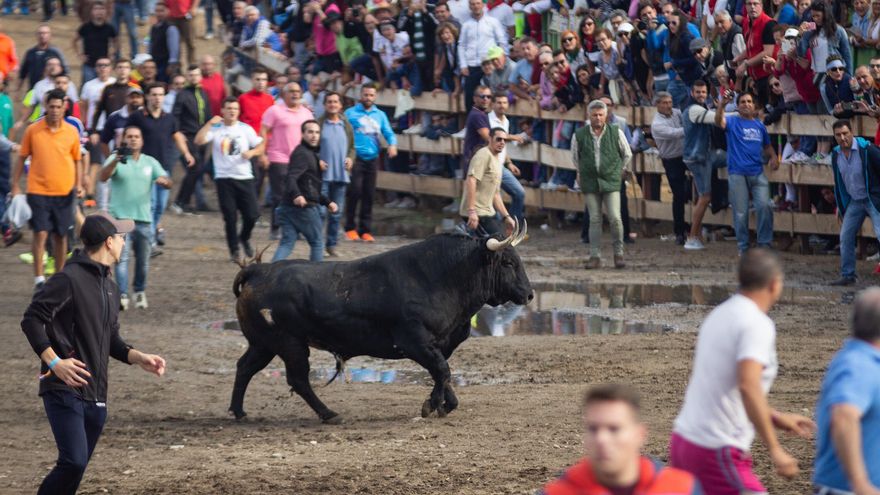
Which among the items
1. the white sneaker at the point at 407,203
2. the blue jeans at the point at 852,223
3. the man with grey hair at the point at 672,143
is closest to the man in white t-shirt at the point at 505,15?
the white sneaker at the point at 407,203

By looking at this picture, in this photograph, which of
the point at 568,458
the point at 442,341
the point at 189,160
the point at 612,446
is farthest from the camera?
the point at 189,160

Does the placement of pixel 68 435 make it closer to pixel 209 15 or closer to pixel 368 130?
pixel 368 130

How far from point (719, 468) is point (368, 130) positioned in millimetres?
14606

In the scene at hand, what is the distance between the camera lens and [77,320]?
322 inches

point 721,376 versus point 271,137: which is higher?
point 721,376

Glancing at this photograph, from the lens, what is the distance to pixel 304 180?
1655 cm

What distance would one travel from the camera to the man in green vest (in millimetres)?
18062

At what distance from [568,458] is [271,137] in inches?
428

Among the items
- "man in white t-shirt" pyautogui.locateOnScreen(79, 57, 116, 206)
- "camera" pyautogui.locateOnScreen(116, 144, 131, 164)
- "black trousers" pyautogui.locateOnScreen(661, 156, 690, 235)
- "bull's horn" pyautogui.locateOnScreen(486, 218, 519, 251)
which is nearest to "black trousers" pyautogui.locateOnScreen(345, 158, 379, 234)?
"man in white t-shirt" pyautogui.locateOnScreen(79, 57, 116, 206)

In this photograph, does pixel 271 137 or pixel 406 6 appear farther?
pixel 406 6

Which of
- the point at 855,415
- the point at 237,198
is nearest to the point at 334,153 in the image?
the point at 237,198

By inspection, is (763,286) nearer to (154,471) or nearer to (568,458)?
(568,458)

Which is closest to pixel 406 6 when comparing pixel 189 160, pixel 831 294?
pixel 189 160

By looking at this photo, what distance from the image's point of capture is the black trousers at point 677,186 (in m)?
19.5
